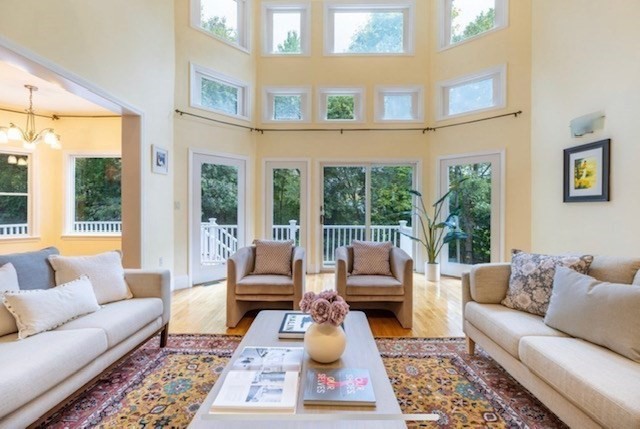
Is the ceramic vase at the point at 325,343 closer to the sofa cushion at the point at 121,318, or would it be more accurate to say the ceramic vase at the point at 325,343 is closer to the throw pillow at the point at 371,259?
the sofa cushion at the point at 121,318

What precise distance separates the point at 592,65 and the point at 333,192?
3.72m

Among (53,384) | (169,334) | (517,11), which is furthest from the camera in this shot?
(517,11)

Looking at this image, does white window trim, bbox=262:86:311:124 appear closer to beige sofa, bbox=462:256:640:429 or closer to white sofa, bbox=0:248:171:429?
white sofa, bbox=0:248:171:429

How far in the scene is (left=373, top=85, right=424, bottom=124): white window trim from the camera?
555cm

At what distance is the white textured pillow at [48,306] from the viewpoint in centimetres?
184

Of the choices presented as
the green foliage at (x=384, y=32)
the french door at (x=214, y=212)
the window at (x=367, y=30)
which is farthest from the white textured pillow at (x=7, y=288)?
the green foliage at (x=384, y=32)

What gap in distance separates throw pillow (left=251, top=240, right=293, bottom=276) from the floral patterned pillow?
84.2 inches

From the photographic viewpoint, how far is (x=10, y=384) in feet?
4.47

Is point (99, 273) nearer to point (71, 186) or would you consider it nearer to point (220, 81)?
point (220, 81)

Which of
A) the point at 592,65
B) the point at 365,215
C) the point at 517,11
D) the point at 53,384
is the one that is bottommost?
the point at 53,384

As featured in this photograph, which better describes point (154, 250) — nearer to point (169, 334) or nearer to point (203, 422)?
point (169, 334)

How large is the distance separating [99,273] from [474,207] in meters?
5.09

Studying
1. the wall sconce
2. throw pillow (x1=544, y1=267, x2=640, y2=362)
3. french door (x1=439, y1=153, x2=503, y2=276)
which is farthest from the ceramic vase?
french door (x1=439, y1=153, x2=503, y2=276)

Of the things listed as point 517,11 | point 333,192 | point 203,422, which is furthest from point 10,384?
point 517,11
